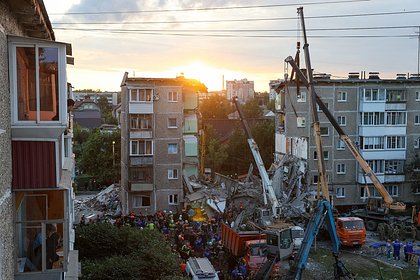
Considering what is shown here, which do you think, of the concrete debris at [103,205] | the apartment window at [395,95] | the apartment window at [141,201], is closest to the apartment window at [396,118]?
the apartment window at [395,95]

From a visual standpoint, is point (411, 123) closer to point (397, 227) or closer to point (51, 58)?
point (397, 227)

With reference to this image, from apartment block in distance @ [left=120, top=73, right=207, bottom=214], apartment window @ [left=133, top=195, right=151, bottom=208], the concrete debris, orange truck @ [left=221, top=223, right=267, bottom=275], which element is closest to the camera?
orange truck @ [left=221, top=223, right=267, bottom=275]

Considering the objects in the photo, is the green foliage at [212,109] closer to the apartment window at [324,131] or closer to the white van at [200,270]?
the apartment window at [324,131]

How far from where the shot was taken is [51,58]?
837 cm

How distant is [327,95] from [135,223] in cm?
1997

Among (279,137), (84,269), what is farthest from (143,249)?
(279,137)

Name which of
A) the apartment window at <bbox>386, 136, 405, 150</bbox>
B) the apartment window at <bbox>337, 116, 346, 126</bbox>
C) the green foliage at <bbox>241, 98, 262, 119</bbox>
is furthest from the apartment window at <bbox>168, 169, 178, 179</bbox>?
the green foliage at <bbox>241, 98, 262, 119</bbox>

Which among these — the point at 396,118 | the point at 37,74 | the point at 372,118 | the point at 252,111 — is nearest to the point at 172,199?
A: the point at 372,118

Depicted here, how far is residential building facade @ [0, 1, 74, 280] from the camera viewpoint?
7766mm

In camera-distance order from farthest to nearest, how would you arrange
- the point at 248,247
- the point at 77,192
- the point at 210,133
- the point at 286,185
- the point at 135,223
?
the point at 210,133, the point at 77,192, the point at 286,185, the point at 135,223, the point at 248,247

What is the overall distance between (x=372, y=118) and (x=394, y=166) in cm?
458

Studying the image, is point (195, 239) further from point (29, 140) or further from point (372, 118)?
point (372, 118)

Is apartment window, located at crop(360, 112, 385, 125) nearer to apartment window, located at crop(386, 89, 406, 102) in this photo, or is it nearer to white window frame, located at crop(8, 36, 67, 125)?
apartment window, located at crop(386, 89, 406, 102)

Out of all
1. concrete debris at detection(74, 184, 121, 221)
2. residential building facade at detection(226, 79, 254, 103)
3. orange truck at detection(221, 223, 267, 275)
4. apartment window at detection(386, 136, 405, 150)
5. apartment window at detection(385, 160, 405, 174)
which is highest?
residential building facade at detection(226, 79, 254, 103)
